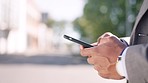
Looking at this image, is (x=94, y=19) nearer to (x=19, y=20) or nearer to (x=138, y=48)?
(x=19, y=20)

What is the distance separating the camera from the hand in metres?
1.86

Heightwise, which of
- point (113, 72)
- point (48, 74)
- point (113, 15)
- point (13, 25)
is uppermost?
point (13, 25)

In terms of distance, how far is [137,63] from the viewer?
169 centimetres

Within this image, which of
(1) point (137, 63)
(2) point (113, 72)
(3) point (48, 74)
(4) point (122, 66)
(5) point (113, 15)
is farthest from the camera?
(5) point (113, 15)

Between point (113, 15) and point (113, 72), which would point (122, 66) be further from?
point (113, 15)

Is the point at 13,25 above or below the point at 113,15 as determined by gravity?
above

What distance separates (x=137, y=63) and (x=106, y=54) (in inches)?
8.4

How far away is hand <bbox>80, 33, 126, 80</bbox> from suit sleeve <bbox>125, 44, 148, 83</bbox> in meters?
0.12

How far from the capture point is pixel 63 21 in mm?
112812

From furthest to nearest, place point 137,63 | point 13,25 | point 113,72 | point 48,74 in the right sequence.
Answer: point 13,25 < point 48,74 < point 113,72 < point 137,63

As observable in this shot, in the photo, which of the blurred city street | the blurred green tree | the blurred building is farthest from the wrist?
the blurred building

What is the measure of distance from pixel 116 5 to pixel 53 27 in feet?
251

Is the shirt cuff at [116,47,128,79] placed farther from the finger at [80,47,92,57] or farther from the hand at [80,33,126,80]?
the finger at [80,47,92,57]


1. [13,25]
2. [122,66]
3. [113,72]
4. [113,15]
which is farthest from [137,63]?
[13,25]
